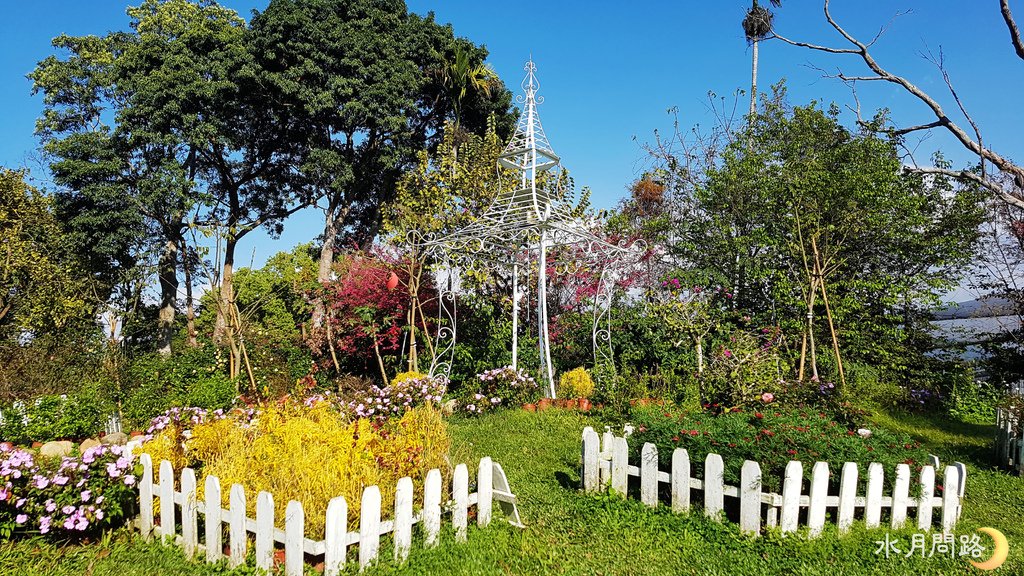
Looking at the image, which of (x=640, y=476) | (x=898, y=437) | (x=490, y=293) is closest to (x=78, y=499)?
(x=640, y=476)

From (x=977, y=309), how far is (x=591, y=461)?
907 cm

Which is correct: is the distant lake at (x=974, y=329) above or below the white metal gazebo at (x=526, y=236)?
below

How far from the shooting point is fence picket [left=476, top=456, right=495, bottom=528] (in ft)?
11.3

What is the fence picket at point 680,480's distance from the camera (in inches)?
142

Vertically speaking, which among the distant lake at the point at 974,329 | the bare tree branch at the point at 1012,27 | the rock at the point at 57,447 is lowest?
the rock at the point at 57,447

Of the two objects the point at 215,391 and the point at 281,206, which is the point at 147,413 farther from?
the point at 281,206

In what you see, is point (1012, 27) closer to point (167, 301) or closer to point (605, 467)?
point (605, 467)

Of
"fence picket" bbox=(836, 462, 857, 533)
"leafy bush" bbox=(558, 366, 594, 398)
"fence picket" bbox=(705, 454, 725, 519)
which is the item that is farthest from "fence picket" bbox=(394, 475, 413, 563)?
"leafy bush" bbox=(558, 366, 594, 398)

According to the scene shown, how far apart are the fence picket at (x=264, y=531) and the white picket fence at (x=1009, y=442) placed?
620 centimetres

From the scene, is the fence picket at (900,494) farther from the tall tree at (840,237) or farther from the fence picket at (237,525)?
the tall tree at (840,237)

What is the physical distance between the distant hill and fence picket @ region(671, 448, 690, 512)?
26.1ft

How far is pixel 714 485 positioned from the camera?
352 cm

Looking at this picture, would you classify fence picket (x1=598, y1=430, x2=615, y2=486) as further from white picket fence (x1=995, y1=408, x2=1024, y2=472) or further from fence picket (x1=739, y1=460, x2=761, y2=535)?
white picket fence (x1=995, y1=408, x2=1024, y2=472)

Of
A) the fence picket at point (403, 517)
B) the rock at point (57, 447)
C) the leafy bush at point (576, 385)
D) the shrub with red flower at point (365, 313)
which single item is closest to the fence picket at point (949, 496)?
the fence picket at point (403, 517)
